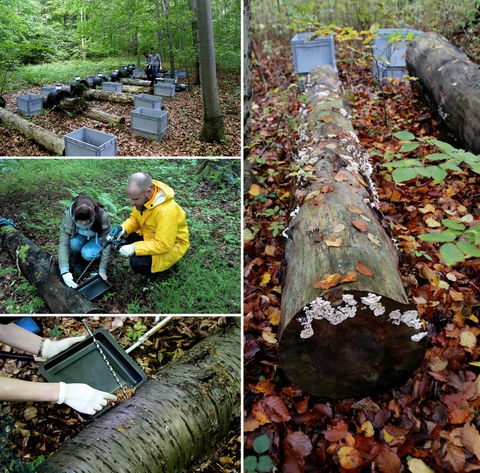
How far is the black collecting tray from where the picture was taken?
86.3 inches

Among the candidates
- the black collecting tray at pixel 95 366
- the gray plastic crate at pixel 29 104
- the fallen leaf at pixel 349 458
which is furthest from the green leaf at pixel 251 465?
the gray plastic crate at pixel 29 104

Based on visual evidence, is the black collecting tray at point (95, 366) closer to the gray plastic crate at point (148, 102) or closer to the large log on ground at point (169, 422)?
the large log on ground at point (169, 422)

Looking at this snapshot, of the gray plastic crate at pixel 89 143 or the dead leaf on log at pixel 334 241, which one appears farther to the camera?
the dead leaf on log at pixel 334 241

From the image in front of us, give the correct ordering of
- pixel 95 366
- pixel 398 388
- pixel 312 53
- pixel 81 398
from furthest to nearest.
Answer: pixel 312 53 → pixel 398 388 → pixel 95 366 → pixel 81 398

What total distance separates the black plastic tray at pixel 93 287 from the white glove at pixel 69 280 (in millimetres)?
24

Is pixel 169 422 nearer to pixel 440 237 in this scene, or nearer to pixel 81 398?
pixel 81 398

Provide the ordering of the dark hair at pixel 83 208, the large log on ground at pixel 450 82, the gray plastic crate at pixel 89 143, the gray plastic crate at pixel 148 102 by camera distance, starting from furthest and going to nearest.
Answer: the large log on ground at pixel 450 82 < the gray plastic crate at pixel 148 102 < the dark hair at pixel 83 208 < the gray plastic crate at pixel 89 143

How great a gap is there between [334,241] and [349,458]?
1.15 meters

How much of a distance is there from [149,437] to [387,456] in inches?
47.4

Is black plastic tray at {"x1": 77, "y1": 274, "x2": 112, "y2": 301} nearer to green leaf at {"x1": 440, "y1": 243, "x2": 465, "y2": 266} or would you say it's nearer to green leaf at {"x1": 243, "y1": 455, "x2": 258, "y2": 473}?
green leaf at {"x1": 243, "y1": 455, "x2": 258, "y2": 473}

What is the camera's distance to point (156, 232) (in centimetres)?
238

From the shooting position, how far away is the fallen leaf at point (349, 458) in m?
2.19

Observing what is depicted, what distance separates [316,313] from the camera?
7.09ft

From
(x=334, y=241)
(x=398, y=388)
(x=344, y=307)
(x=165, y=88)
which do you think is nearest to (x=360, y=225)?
(x=334, y=241)
